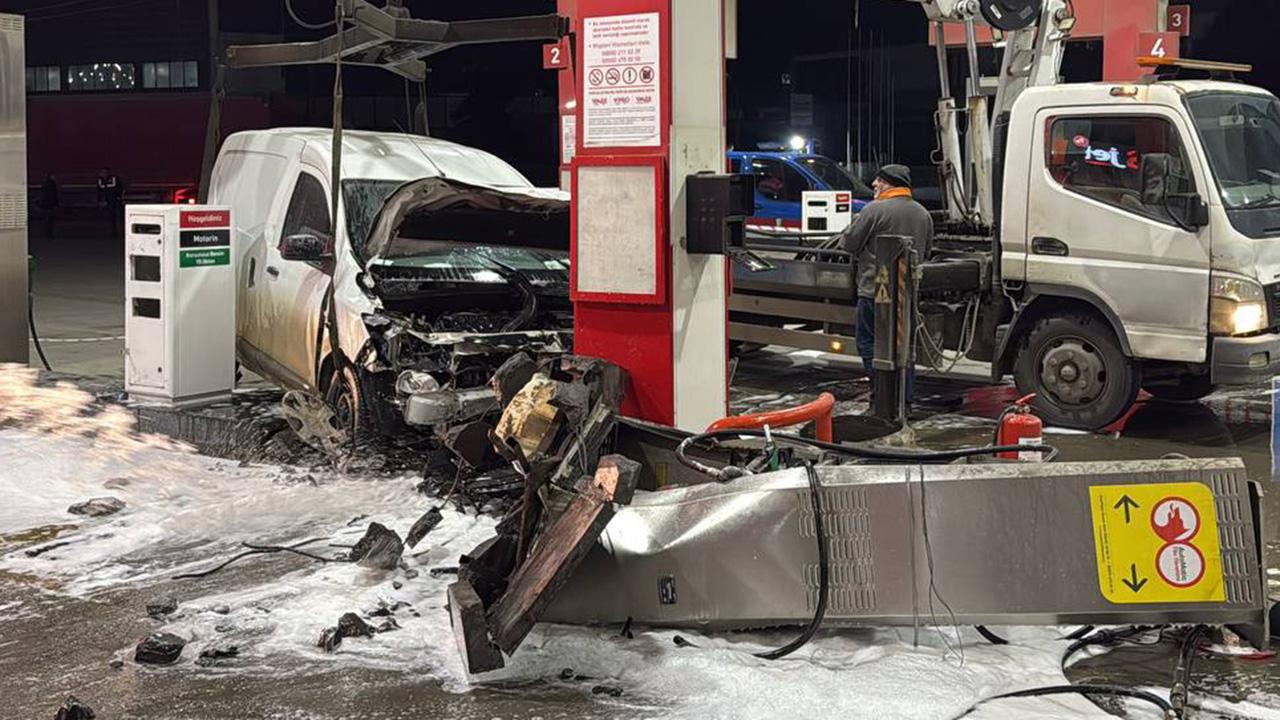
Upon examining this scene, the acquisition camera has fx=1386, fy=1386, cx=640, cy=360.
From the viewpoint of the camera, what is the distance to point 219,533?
23.1 feet

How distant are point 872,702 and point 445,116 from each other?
3935 centimetres

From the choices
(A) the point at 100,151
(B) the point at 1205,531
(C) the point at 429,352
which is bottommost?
(B) the point at 1205,531

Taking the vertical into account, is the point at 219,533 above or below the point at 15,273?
below

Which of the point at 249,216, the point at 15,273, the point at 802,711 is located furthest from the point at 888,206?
the point at 15,273

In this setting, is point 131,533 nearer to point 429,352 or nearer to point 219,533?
point 219,533

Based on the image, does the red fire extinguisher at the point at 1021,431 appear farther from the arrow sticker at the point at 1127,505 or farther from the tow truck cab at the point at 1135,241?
the tow truck cab at the point at 1135,241

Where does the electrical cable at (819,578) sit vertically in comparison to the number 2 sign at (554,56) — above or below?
below

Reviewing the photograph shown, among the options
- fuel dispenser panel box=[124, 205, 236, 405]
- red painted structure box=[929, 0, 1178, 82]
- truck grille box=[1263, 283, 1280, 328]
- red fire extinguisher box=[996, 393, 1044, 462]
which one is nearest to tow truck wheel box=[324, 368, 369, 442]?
fuel dispenser panel box=[124, 205, 236, 405]

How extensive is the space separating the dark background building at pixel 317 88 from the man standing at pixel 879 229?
22634 millimetres

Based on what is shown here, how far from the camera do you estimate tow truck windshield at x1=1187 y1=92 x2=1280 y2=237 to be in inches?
356

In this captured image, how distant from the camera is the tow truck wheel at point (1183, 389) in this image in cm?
1052

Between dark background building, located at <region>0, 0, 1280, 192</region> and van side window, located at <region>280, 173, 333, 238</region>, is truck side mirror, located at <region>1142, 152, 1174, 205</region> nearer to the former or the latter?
van side window, located at <region>280, 173, 333, 238</region>

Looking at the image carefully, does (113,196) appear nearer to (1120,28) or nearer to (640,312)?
(1120,28)

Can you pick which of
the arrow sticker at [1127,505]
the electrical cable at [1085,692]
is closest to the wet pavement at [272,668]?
the electrical cable at [1085,692]
